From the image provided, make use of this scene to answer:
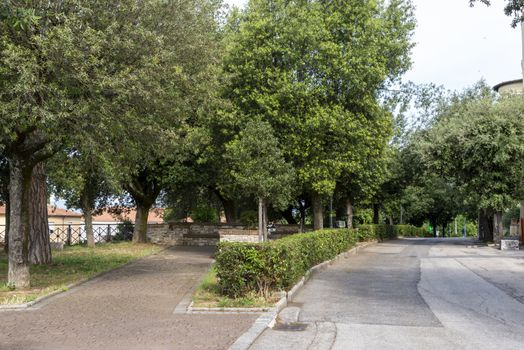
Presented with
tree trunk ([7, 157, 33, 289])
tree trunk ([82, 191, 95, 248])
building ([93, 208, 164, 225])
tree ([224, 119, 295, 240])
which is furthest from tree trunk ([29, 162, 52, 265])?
building ([93, 208, 164, 225])

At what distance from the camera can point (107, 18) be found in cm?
1225

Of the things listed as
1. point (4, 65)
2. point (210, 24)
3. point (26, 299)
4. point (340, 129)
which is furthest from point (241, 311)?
point (340, 129)

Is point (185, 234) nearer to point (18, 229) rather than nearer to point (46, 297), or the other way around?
point (18, 229)

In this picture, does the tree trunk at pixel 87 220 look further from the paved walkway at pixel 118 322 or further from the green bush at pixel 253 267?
the green bush at pixel 253 267

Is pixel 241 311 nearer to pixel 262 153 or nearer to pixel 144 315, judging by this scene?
pixel 144 315

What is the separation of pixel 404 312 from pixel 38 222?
12.2m

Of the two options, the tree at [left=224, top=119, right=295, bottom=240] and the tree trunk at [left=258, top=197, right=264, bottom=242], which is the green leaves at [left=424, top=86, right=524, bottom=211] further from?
the tree trunk at [left=258, top=197, right=264, bottom=242]

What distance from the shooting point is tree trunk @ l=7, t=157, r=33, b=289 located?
1235 cm

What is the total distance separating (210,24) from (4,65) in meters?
7.84

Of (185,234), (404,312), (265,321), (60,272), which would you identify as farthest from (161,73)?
(185,234)

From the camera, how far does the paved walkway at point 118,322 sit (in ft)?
23.8

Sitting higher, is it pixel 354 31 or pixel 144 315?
pixel 354 31

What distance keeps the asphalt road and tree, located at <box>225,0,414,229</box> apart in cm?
639

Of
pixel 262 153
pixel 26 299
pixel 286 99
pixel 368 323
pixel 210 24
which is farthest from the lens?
pixel 286 99
